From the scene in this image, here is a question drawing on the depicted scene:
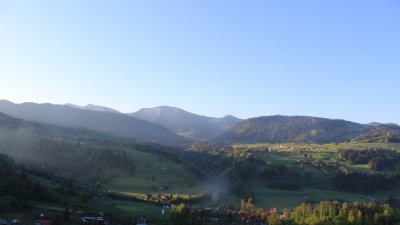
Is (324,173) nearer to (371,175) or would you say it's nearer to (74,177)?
(371,175)

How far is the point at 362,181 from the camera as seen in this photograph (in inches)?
7190

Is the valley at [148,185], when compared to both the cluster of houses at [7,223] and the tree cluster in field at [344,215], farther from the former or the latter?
the tree cluster in field at [344,215]

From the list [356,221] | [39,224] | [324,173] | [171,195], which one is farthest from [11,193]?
[324,173]

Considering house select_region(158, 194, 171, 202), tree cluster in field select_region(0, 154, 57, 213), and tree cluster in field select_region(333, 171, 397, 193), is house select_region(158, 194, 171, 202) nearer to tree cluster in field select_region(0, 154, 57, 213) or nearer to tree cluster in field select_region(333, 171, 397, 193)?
tree cluster in field select_region(0, 154, 57, 213)

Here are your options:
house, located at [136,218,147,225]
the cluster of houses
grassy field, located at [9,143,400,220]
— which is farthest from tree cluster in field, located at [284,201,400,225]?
the cluster of houses

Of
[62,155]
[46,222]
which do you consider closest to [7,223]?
[46,222]

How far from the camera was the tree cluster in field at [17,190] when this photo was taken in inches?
3703

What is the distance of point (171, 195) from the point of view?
136 meters

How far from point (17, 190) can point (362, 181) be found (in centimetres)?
12582

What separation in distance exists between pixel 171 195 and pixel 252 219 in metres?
27.7

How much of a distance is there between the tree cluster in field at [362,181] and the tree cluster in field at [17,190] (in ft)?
364

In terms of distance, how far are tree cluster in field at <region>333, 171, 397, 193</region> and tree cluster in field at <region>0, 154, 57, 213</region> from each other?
110887mm

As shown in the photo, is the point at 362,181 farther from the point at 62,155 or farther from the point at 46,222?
the point at 46,222

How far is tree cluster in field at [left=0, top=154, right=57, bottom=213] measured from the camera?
9405cm
